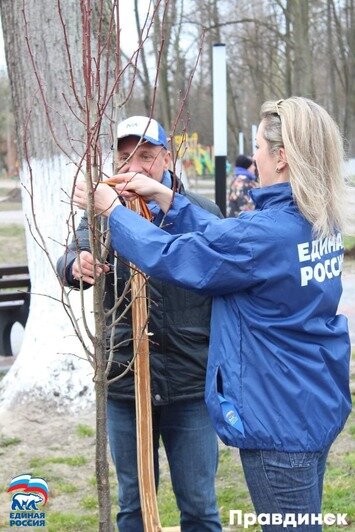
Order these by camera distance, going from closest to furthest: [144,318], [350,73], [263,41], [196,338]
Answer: [144,318], [196,338], [350,73], [263,41]

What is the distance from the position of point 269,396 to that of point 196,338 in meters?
0.66

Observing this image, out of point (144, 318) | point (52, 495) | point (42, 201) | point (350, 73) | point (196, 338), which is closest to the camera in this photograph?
point (144, 318)

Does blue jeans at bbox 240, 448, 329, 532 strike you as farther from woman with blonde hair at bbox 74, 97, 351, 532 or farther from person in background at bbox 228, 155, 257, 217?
person in background at bbox 228, 155, 257, 217

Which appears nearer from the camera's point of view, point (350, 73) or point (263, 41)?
point (350, 73)

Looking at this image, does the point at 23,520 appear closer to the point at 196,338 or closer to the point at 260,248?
the point at 196,338

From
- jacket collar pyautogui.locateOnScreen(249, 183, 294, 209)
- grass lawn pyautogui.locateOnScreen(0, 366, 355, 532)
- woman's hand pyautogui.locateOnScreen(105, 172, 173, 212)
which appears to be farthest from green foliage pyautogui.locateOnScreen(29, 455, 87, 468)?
jacket collar pyautogui.locateOnScreen(249, 183, 294, 209)

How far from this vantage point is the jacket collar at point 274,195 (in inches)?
92.2

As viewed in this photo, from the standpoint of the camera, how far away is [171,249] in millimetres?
2264

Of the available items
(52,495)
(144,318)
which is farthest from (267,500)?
(52,495)

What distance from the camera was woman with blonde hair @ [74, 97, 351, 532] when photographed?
7.44 feet

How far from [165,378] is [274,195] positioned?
0.84 metres

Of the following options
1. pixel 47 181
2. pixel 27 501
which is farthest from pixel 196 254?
pixel 47 181

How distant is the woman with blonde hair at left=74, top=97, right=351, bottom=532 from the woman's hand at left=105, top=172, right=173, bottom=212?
7cm

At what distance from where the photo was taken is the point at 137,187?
2408 millimetres
